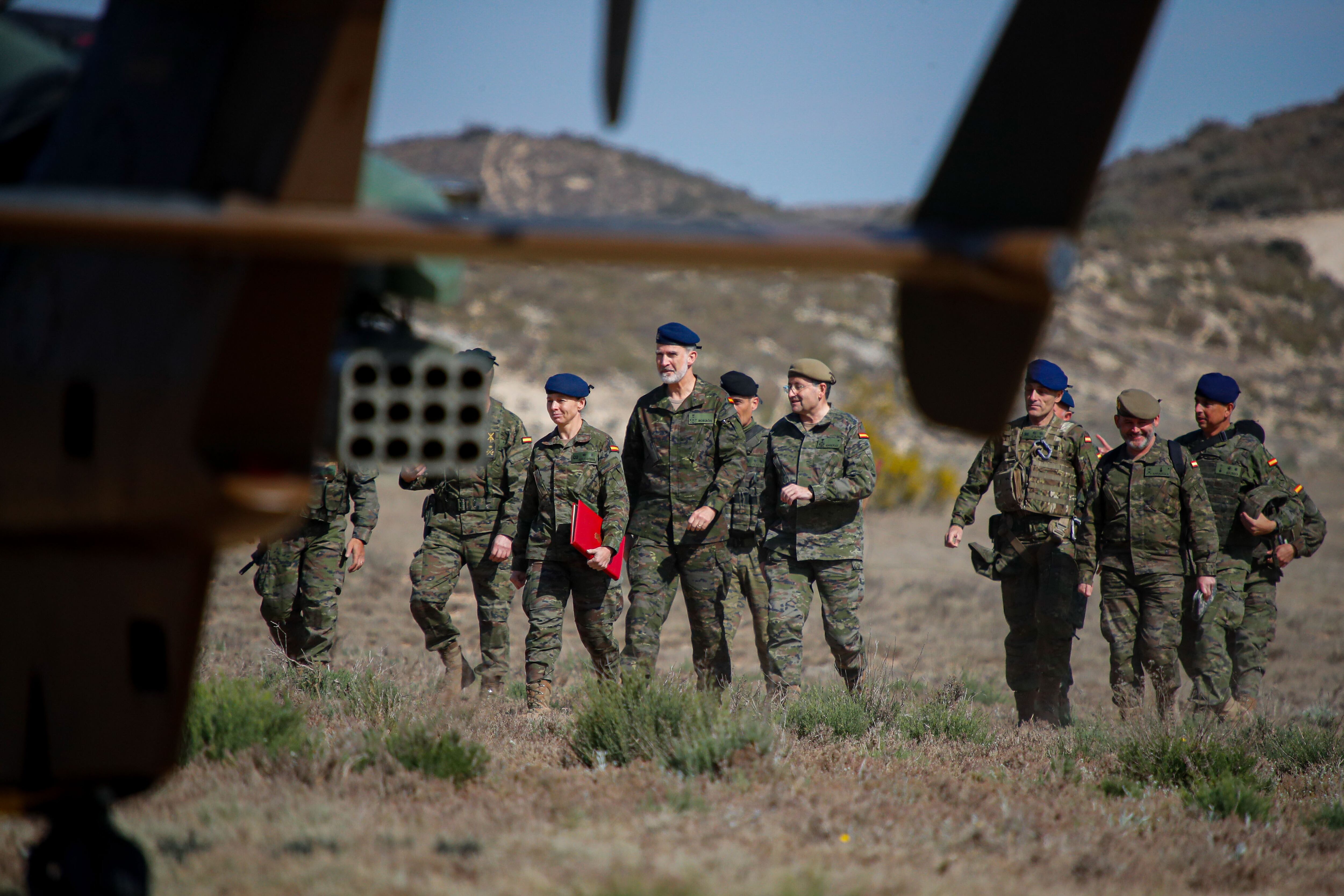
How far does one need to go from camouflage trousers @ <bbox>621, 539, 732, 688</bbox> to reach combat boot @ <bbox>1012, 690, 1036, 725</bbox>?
7.31 ft

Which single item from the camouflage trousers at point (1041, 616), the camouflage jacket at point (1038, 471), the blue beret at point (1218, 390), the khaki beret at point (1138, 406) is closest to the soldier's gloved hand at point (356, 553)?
the camouflage jacket at point (1038, 471)

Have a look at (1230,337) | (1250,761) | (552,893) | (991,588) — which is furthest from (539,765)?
(1230,337)

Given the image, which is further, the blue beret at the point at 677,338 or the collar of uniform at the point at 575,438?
the collar of uniform at the point at 575,438

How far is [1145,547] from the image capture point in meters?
7.71

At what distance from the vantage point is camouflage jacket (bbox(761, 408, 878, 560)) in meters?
7.82

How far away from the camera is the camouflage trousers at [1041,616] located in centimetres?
750

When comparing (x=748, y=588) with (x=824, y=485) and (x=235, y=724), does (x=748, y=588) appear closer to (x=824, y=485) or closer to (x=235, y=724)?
(x=824, y=485)

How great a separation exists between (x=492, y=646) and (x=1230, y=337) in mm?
42322

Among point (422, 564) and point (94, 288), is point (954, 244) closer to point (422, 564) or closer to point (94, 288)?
point (94, 288)

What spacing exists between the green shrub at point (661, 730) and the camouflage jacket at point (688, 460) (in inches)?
75.8

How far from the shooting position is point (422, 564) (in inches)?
300

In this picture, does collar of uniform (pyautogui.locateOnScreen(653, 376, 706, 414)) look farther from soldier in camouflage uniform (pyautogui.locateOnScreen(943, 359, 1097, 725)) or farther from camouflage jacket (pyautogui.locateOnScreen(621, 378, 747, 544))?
soldier in camouflage uniform (pyautogui.locateOnScreen(943, 359, 1097, 725))

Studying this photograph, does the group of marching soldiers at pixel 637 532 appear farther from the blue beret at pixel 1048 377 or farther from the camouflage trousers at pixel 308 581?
the blue beret at pixel 1048 377

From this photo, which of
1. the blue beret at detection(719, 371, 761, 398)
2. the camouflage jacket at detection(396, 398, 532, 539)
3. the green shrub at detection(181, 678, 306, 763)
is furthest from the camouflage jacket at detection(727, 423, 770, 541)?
the green shrub at detection(181, 678, 306, 763)
